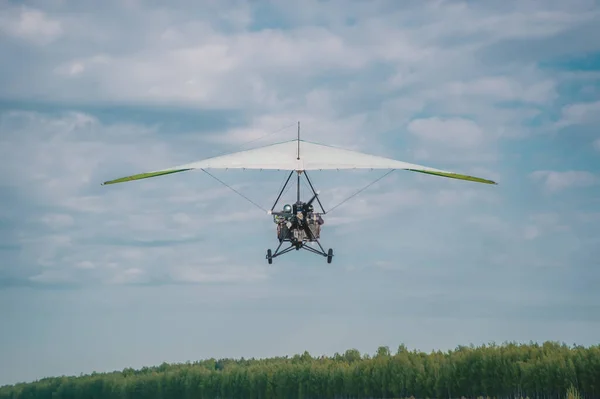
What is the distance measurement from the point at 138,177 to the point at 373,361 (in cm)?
6295

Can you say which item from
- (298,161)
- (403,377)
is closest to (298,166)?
(298,161)

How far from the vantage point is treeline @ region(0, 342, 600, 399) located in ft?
246

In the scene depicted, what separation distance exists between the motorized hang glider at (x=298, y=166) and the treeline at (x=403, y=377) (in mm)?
35603

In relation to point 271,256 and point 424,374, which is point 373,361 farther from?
point 271,256

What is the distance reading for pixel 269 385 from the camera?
11394 centimetres

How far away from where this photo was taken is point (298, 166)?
3919 centimetres

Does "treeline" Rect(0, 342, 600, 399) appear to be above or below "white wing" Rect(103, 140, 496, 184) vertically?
below

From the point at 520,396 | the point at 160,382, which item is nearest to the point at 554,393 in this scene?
the point at 520,396

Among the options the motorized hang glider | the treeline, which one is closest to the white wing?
the motorized hang glider

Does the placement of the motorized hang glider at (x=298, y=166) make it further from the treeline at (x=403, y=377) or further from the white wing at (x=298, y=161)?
the treeline at (x=403, y=377)

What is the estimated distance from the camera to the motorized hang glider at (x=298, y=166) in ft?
124

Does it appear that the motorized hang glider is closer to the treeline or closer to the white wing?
the white wing

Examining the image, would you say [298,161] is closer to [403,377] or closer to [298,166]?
[298,166]

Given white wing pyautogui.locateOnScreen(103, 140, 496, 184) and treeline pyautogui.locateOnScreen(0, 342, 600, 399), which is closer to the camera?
white wing pyautogui.locateOnScreen(103, 140, 496, 184)
